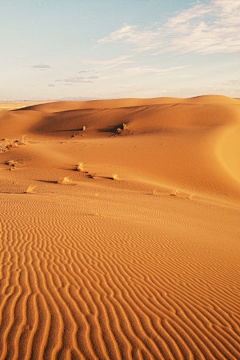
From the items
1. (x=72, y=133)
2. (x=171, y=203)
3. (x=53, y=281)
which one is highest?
(x=72, y=133)

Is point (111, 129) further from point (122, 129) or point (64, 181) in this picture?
point (64, 181)

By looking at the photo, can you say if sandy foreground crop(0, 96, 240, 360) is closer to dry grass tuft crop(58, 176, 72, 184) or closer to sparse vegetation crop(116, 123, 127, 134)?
dry grass tuft crop(58, 176, 72, 184)

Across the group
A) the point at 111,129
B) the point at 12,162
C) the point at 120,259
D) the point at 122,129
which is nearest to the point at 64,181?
the point at 12,162

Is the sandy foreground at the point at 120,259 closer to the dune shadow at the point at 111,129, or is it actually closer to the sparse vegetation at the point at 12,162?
the sparse vegetation at the point at 12,162

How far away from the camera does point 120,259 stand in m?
5.95

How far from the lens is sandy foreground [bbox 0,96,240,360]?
333 centimetres

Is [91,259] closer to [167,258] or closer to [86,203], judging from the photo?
[167,258]

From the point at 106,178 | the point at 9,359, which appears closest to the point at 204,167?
the point at 106,178

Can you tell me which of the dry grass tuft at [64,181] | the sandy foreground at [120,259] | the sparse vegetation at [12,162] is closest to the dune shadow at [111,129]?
the sandy foreground at [120,259]

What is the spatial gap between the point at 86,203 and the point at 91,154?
10.7 m

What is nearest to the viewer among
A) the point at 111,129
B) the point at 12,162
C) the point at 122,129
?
the point at 12,162

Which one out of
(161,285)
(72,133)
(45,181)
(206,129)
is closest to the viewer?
(161,285)

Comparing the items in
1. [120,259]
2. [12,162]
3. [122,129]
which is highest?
[122,129]

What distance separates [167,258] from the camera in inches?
257
